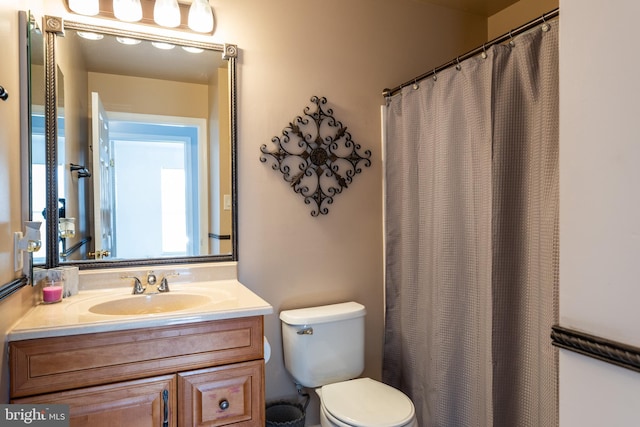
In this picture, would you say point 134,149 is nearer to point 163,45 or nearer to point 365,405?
point 163,45

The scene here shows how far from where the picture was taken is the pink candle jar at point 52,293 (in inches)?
57.5

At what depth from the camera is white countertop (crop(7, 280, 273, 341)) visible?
118 cm

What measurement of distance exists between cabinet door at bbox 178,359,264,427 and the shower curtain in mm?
876

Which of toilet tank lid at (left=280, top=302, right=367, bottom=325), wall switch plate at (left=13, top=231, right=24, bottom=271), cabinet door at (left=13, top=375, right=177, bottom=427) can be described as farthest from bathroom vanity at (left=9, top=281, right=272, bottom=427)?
toilet tank lid at (left=280, top=302, right=367, bottom=325)

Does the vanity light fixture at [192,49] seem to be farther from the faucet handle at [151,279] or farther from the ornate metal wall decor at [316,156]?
the faucet handle at [151,279]

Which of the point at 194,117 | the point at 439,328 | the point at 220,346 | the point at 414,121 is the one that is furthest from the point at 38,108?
the point at 439,328

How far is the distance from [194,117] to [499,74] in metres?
1.36

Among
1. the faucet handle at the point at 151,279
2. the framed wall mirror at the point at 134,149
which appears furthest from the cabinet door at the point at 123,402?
the framed wall mirror at the point at 134,149

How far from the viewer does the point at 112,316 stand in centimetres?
128

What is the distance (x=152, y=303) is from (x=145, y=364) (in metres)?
0.41

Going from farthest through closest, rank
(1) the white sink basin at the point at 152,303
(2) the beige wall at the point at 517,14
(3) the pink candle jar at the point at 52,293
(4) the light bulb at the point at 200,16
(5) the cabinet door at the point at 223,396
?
1. (2) the beige wall at the point at 517,14
2. (4) the light bulb at the point at 200,16
3. (1) the white sink basin at the point at 152,303
4. (3) the pink candle jar at the point at 52,293
5. (5) the cabinet door at the point at 223,396

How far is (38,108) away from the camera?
147cm

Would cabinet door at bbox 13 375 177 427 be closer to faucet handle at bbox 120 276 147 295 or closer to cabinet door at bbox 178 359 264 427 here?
cabinet door at bbox 178 359 264 427
